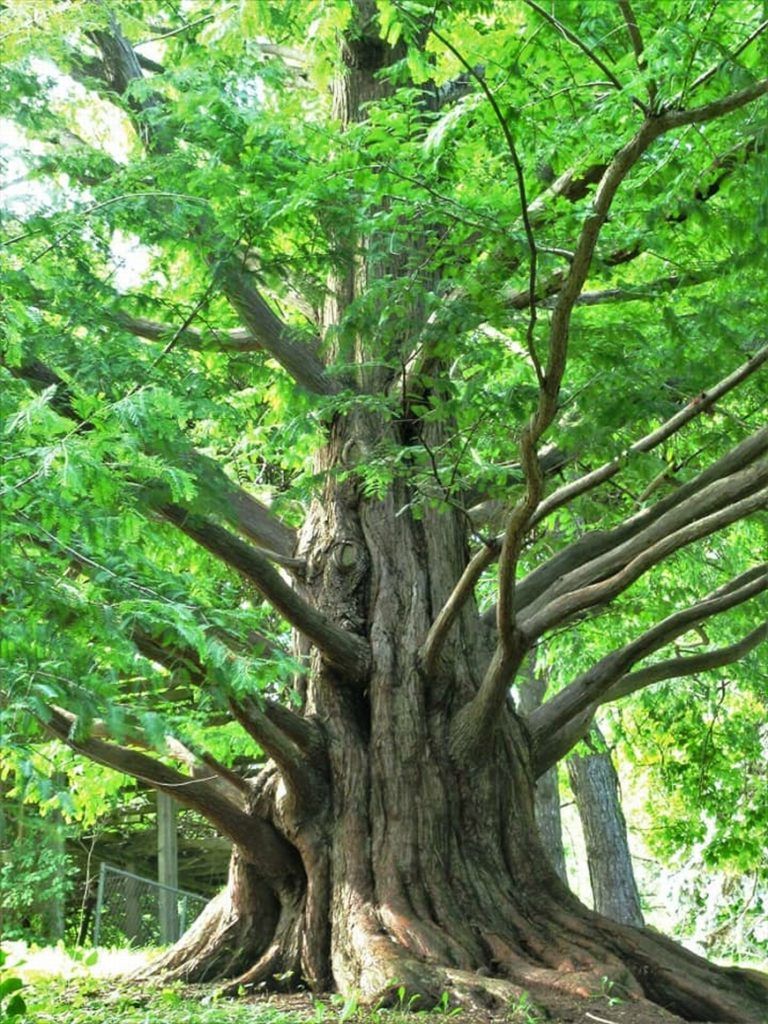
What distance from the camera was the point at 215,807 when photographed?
695cm

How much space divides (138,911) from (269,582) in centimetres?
1005

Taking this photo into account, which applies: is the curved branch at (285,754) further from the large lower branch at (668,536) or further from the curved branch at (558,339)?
the large lower branch at (668,536)

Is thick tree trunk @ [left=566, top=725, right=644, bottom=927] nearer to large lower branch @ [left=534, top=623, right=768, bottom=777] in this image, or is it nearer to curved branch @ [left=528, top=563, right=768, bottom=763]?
large lower branch @ [left=534, top=623, right=768, bottom=777]

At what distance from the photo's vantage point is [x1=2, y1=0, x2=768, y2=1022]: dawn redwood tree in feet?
13.4

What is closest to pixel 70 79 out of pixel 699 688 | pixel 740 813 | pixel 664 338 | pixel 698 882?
pixel 664 338

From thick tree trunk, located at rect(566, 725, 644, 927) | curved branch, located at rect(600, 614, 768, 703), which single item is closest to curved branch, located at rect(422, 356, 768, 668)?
curved branch, located at rect(600, 614, 768, 703)

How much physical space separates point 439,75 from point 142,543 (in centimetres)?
312

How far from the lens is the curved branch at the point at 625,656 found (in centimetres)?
672

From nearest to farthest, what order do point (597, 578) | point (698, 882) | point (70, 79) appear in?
1. point (597, 578)
2. point (70, 79)
3. point (698, 882)

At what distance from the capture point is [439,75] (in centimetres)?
638

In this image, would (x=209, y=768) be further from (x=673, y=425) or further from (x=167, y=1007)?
(x=673, y=425)

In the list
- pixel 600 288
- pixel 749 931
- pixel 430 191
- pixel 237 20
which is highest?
pixel 237 20

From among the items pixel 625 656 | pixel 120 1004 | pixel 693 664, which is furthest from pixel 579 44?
pixel 120 1004

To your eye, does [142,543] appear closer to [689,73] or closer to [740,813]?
[689,73]
